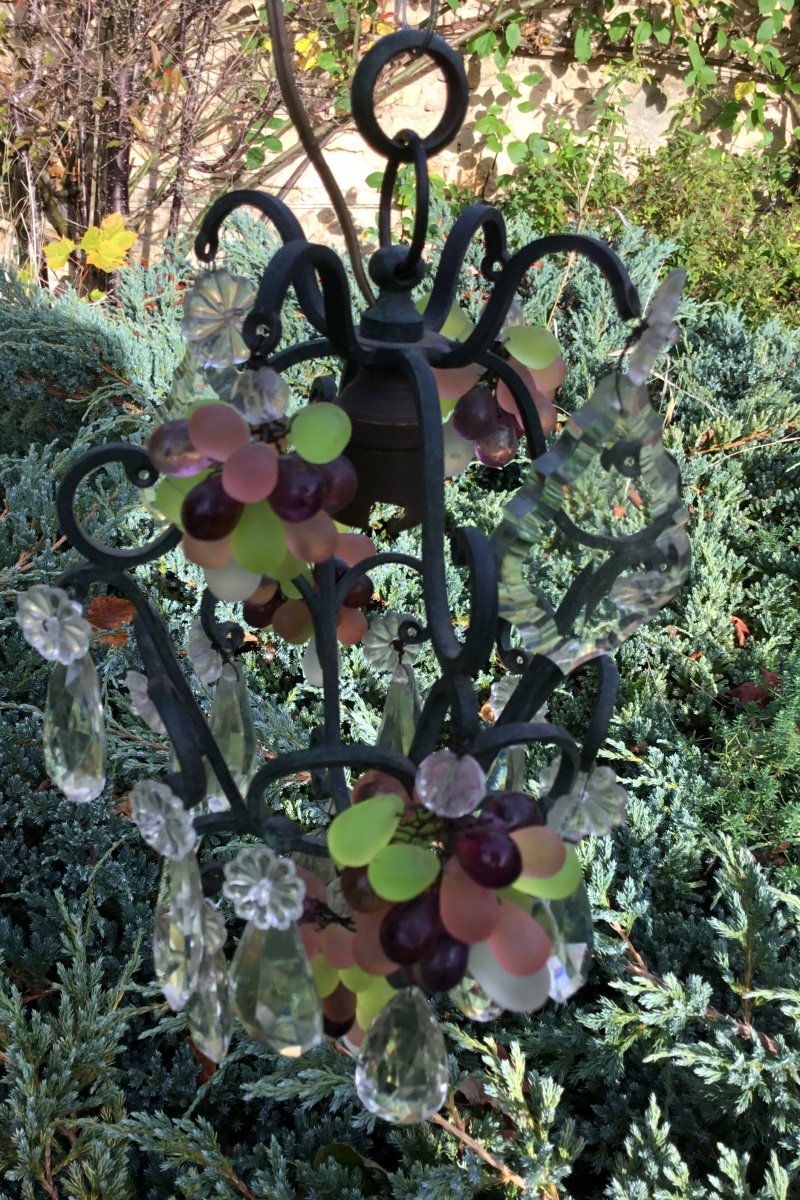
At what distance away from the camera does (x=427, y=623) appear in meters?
0.41

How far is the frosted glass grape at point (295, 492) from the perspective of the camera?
1.19 feet

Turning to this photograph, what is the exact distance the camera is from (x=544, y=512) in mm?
360

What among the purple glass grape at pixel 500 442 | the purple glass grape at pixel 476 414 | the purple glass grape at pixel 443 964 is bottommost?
the purple glass grape at pixel 443 964

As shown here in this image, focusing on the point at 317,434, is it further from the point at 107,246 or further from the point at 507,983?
the point at 107,246

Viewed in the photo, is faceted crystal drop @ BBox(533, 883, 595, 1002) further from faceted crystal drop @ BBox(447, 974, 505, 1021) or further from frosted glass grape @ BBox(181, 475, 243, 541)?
frosted glass grape @ BBox(181, 475, 243, 541)

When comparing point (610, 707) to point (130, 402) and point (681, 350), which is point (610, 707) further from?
point (681, 350)

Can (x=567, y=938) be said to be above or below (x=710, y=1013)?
above

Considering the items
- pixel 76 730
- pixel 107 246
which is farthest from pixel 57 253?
pixel 76 730

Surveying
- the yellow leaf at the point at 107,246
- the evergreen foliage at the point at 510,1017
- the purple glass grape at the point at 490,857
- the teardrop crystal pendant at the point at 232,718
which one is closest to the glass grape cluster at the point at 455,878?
the purple glass grape at the point at 490,857

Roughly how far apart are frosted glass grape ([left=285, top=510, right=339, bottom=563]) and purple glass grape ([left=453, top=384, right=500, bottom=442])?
0.16 m

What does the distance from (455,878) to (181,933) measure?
14 cm

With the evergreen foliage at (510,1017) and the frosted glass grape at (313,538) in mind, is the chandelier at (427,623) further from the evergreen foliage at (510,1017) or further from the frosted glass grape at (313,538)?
the evergreen foliage at (510,1017)

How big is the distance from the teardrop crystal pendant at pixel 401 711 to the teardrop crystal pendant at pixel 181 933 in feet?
0.76

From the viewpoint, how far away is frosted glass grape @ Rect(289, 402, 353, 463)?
0.37m
